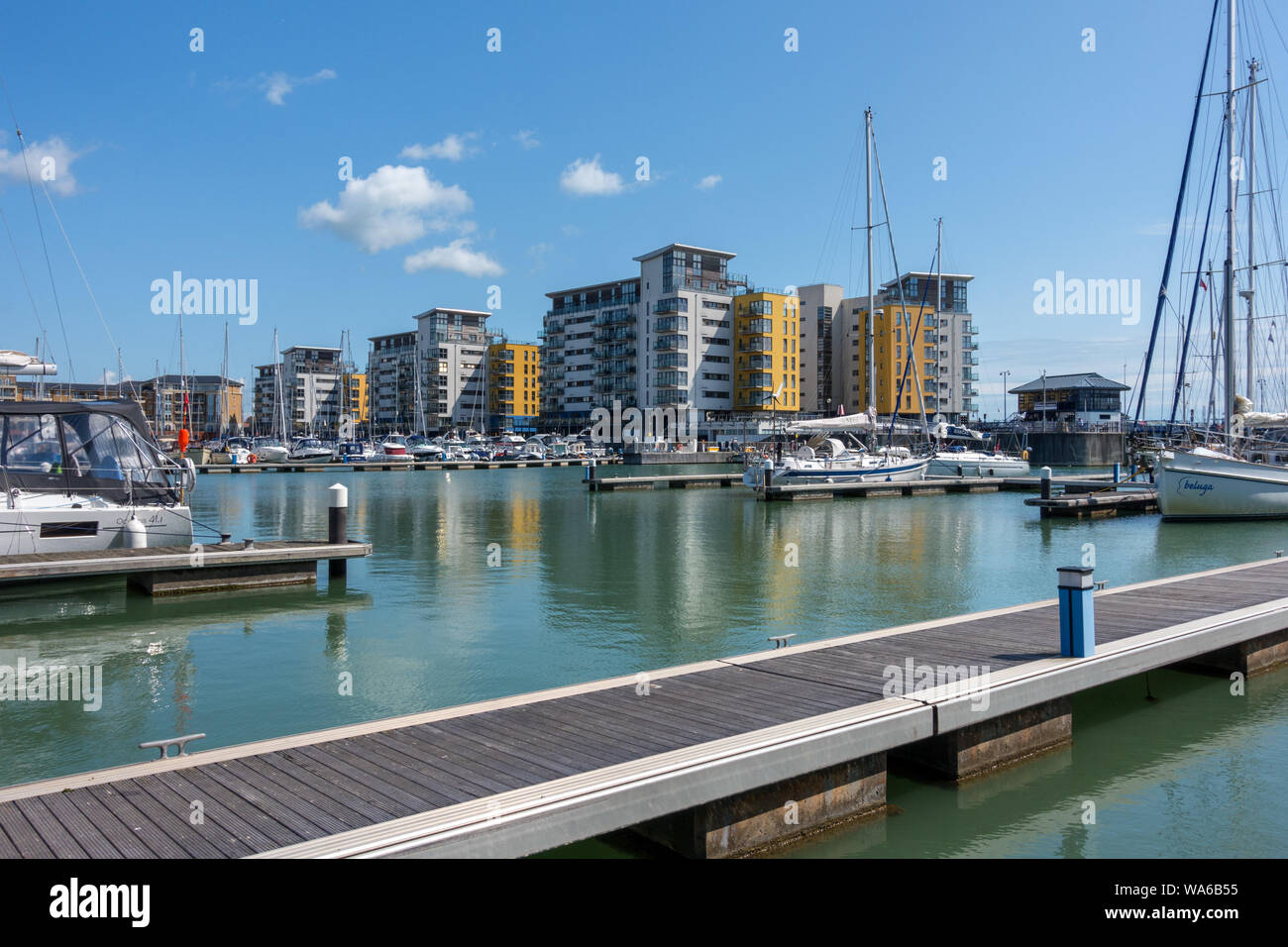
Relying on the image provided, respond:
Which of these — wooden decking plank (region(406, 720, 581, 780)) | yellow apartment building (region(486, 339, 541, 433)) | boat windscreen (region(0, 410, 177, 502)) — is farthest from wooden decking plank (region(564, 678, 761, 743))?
yellow apartment building (region(486, 339, 541, 433))

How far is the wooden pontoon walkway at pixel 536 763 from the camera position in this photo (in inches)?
239

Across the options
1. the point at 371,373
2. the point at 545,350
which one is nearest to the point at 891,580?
the point at 545,350

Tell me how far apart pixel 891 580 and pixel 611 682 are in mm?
14995

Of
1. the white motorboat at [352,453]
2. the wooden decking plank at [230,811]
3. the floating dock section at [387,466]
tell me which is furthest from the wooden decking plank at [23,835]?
the white motorboat at [352,453]

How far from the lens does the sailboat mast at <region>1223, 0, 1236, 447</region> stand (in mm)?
37969

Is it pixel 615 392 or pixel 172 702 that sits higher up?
pixel 615 392

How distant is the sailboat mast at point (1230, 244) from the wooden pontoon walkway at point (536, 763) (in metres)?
32.6

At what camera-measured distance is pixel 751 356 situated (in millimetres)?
125500

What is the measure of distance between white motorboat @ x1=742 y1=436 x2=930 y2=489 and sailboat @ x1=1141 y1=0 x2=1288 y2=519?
57.8 ft

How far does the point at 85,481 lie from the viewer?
22984 millimetres

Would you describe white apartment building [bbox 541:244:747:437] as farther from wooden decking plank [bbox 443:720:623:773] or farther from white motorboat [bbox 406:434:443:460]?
wooden decking plank [bbox 443:720:623:773]

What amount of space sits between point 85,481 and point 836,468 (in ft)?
129
